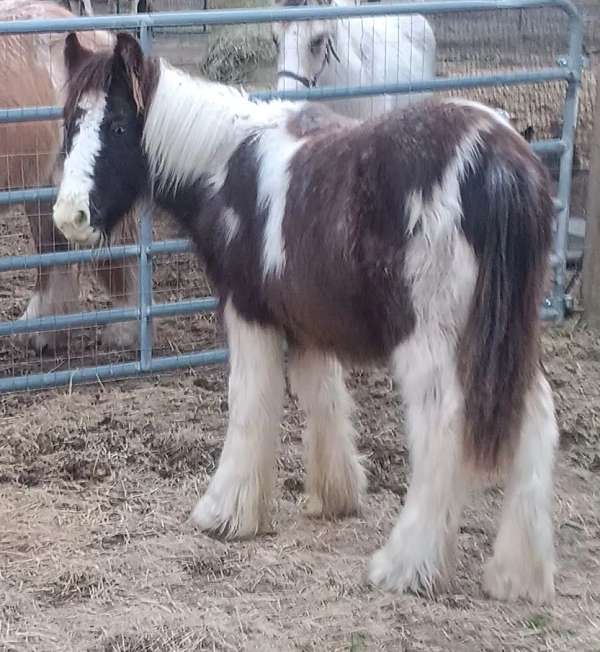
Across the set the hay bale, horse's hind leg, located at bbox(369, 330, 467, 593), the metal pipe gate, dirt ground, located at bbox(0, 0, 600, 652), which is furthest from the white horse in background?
the hay bale

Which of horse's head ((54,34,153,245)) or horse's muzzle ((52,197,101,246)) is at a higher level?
horse's head ((54,34,153,245))

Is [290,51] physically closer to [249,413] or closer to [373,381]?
[373,381]

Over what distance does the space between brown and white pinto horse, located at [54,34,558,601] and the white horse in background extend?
2329 mm

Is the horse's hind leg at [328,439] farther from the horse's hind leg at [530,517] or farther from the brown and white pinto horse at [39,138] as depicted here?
the brown and white pinto horse at [39,138]

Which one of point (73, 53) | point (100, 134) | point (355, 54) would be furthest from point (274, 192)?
point (355, 54)

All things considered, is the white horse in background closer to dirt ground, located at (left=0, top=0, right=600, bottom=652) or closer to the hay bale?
dirt ground, located at (left=0, top=0, right=600, bottom=652)

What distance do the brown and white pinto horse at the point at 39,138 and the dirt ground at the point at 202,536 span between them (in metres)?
0.33

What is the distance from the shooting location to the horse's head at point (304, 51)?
6.46 meters

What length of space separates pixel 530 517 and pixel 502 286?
0.79 meters

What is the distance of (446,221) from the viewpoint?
10.6ft

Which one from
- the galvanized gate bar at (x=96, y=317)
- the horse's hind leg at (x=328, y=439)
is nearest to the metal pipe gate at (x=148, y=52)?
the galvanized gate bar at (x=96, y=317)

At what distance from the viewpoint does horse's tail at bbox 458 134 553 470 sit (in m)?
3.22

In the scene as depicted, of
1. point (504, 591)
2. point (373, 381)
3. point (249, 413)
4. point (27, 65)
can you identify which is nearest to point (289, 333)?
point (249, 413)

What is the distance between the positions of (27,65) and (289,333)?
263cm
